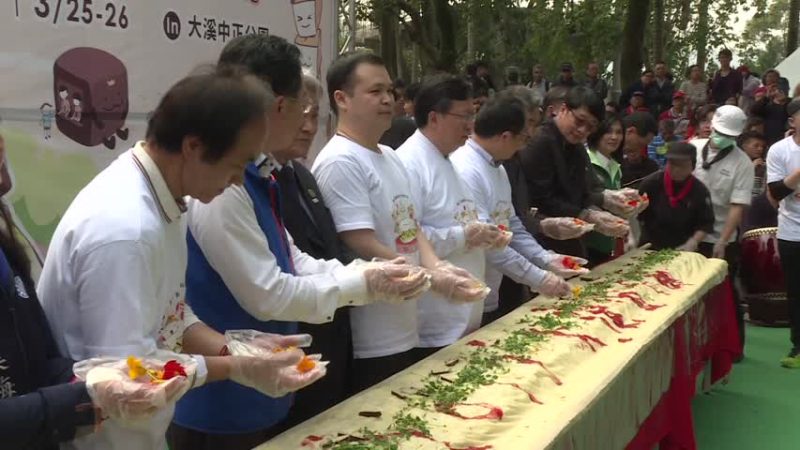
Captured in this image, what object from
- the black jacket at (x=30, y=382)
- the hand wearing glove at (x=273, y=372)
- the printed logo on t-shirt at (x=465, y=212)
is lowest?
the hand wearing glove at (x=273, y=372)

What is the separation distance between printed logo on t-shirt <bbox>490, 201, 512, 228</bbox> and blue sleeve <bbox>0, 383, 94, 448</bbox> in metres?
2.06

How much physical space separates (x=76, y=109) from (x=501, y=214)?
5.19ft

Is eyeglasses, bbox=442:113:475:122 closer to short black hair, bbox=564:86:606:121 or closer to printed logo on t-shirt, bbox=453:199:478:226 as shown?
printed logo on t-shirt, bbox=453:199:478:226

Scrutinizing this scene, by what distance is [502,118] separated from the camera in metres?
3.10

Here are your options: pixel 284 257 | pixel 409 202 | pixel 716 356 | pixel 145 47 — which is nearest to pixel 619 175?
pixel 716 356

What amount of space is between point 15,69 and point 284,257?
46.4 inches

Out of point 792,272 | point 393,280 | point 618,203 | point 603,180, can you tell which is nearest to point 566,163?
point 618,203

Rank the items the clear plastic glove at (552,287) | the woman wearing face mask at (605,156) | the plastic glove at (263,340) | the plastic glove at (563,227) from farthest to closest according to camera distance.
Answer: the woman wearing face mask at (605,156), the plastic glove at (563,227), the clear plastic glove at (552,287), the plastic glove at (263,340)

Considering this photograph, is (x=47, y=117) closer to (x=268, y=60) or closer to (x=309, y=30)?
(x=268, y=60)

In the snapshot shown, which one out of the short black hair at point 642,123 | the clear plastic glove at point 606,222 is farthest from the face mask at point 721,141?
the clear plastic glove at point 606,222

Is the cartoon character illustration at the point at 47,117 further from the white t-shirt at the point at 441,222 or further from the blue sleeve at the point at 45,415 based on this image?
the blue sleeve at the point at 45,415

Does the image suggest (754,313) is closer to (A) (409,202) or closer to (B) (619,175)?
(B) (619,175)

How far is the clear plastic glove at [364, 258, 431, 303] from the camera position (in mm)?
1951

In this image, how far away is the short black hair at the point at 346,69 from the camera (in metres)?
2.44
